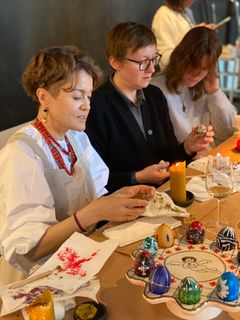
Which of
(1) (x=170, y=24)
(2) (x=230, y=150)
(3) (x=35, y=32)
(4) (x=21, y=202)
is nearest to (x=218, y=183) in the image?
(4) (x=21, y=202)

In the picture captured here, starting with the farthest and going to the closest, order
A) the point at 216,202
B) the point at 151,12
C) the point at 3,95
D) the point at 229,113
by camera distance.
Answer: the point at 151,12 < the point at 3,95 < the point at 229,113 < the point at 216,202

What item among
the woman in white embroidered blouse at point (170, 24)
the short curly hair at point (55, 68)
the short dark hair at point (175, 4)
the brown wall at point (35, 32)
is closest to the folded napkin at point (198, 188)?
the short curly hair at point (55, 68)

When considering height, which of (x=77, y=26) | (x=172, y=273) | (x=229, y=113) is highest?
(x=77, y=26)

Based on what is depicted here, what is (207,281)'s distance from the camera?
105 cm

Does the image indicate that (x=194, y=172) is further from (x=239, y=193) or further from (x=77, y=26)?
(x=77, y=26)

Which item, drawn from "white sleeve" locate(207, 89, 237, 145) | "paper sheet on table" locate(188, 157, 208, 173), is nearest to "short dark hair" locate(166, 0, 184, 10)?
"white sleeve" locate(207, 89, 237, 145)

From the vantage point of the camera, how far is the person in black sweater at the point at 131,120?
6.63 feet

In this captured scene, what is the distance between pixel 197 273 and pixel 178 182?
497 millimetres

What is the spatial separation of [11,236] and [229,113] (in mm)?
1739

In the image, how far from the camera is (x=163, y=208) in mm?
1464

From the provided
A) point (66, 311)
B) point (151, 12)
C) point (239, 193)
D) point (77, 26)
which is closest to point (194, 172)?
point (239, 193)

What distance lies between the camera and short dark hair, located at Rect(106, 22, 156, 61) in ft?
6.59

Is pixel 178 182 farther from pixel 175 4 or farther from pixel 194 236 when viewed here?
pixel 175 4

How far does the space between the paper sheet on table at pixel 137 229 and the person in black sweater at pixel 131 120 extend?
0.49 metres
